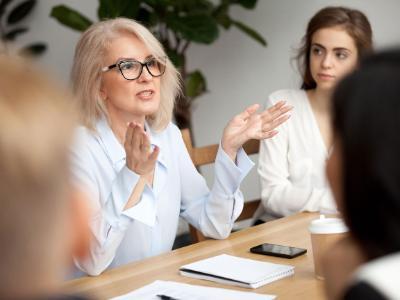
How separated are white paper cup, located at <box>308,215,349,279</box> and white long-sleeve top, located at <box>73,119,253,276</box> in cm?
49

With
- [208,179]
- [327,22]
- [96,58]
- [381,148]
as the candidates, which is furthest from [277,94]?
[381,148]

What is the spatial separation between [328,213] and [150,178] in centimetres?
60

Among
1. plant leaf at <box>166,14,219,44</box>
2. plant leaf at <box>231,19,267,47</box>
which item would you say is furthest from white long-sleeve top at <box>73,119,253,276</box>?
plant leaf at <box>231,19,267,47</box>

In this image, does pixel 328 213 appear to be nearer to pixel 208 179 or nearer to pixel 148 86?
pixel 148 86

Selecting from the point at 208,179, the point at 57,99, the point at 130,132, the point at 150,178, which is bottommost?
the point at 208,179

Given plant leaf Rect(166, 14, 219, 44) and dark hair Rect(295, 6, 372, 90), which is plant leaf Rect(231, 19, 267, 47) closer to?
plant leaf Rect(166, 14, 219, 44)

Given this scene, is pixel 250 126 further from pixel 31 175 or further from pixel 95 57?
pixel 31 175

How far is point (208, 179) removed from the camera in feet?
16.2

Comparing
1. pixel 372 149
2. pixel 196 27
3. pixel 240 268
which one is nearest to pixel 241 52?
pixel 196 27

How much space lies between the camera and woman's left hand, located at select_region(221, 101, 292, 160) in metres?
2.28

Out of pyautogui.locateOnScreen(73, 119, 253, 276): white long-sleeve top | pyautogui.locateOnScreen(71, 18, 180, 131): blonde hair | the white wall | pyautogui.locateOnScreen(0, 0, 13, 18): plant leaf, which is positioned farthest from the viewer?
pyautogui.locateOnScreen(0, 0, 13, 18): plant leaf

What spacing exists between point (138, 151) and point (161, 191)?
0.40 metres

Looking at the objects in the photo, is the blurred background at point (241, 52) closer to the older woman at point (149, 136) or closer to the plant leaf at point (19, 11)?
the plant leaf at point (19, 11)

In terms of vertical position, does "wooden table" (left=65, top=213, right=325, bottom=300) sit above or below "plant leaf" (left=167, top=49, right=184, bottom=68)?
below
